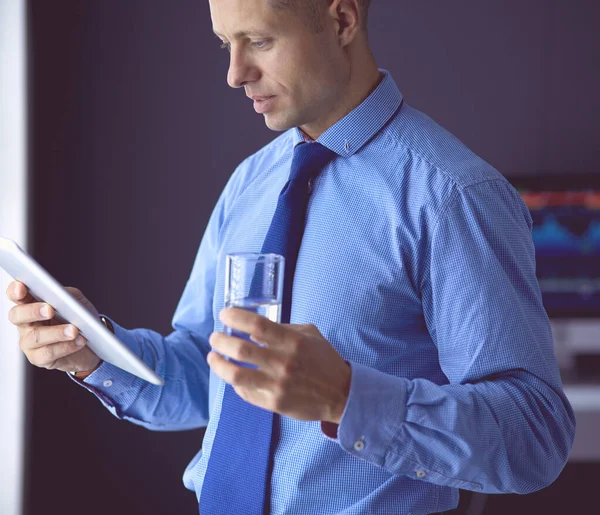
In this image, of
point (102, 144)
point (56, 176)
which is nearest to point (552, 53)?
point (102, 144)

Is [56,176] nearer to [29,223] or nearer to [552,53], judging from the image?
[29,223]

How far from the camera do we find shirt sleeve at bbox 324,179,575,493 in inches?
38.0

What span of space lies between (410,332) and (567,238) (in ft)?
6.91

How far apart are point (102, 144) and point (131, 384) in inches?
74.6

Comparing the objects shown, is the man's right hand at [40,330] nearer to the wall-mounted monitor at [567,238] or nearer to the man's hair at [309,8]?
the man's hair at [309,8]

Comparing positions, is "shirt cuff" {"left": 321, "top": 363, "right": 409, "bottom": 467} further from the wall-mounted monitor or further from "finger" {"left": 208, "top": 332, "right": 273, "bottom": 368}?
the wall-mounted monitor

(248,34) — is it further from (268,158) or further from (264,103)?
(268,158)

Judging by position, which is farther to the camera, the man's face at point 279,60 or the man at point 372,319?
the man's face at point 279,60

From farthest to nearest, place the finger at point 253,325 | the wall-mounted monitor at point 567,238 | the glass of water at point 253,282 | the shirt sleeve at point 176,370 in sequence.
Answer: the wall-mounted monitor at point 567,238
the shirt sleeve at point 176,370
the glass of water at point 253,282
the finger at point 253,325

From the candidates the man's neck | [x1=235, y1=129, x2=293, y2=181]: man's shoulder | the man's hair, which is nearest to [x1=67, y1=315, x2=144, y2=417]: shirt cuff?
[x1=235, y1=129, x2=293, y2=181]: man's shoulder

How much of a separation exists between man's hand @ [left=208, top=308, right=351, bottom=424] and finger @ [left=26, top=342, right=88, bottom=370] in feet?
1.43

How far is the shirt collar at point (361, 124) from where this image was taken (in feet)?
4.29

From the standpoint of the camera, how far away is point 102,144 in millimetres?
3080

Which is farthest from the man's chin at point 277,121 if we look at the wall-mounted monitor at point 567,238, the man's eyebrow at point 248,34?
the wall-mounted monitor at point 567,238
